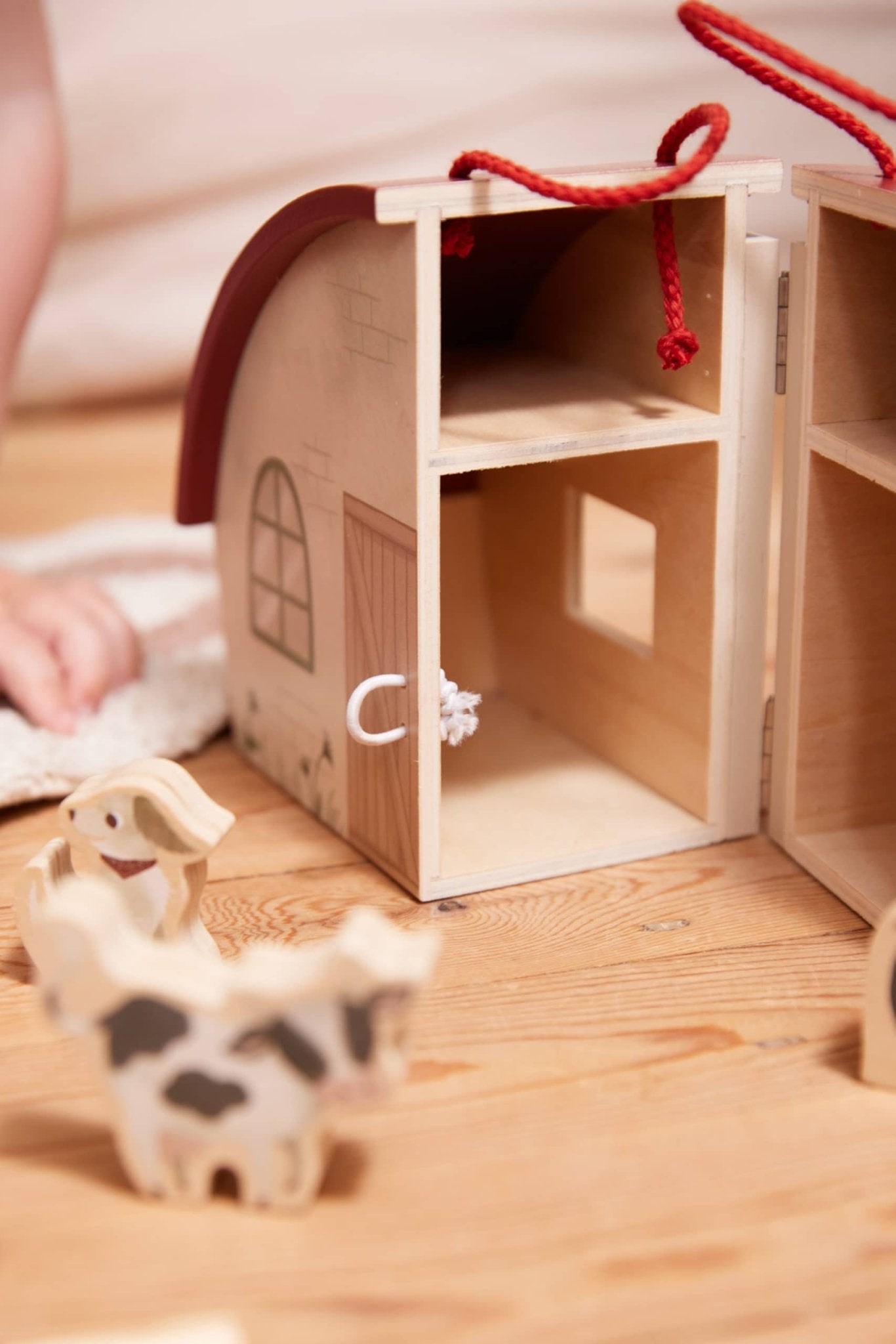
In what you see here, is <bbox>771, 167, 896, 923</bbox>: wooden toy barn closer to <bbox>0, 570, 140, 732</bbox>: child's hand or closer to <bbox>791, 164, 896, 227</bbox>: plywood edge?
<bbox>791, 164, 896, 227</bbox>: plywood edge

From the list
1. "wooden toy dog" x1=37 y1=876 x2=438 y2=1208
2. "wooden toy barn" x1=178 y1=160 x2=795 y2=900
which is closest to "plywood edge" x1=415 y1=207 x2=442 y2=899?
"wooden toy barn" x1=178 y1=160 x2=795 y2=900

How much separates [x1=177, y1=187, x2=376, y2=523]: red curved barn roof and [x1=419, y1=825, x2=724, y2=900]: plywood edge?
36 centimetres

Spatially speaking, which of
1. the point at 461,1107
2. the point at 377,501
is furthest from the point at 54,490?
the point at 461,1107

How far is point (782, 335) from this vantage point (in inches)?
38.3

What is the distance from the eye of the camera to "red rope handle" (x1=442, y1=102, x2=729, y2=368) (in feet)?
2.80

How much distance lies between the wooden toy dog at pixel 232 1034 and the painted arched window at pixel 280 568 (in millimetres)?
405

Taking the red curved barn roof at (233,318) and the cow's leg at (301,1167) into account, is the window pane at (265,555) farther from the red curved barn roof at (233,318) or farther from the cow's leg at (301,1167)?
the cow's leg at (301,1167)

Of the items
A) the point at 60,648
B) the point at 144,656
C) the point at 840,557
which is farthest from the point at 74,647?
the point at 840,557

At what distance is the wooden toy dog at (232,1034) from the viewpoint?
65 cm

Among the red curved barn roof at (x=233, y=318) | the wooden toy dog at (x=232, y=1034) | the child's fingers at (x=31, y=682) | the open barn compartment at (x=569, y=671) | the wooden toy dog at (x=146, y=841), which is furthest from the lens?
the child's fingers at (x=31, y=682)

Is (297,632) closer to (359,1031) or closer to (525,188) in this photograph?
(525,188)

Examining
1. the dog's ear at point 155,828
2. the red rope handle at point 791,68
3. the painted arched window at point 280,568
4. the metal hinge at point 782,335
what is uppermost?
the red rope handle at point 791,68

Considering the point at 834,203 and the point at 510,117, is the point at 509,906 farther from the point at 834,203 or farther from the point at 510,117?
the point at 510,117

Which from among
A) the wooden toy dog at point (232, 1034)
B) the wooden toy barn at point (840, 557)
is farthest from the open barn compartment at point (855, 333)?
the wooden toy dog at point (232, 1034)
